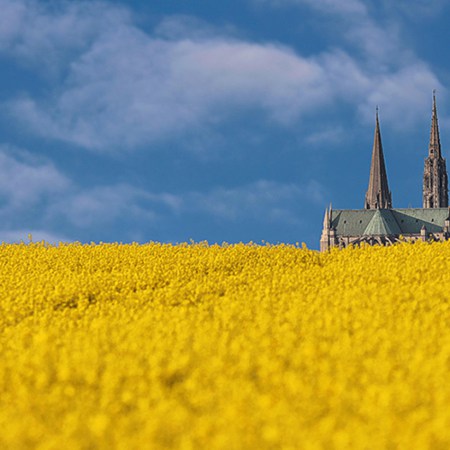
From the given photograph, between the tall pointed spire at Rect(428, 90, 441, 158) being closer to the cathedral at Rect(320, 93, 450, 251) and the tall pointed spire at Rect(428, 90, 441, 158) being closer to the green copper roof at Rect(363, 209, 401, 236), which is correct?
the cathedral at Rect(320, 93, 450, 251)

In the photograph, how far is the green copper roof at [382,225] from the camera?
115 metres

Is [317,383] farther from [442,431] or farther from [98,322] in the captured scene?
[98,322]

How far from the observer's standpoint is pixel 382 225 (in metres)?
116

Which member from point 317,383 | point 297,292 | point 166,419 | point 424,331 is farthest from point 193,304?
point 166,419

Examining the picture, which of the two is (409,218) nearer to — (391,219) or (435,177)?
(391,219)

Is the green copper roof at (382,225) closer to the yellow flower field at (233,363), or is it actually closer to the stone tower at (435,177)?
the stone tower at (435,177)

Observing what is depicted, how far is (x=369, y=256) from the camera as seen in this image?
1850 centimetres

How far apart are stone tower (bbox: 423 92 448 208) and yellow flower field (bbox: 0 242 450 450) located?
111m

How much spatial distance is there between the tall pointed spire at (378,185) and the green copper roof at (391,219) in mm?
5979

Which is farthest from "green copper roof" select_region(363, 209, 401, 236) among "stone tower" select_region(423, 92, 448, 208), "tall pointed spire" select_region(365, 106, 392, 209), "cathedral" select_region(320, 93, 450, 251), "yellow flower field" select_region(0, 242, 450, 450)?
"yellow flower field" select_region(0, 242, 450, 450)

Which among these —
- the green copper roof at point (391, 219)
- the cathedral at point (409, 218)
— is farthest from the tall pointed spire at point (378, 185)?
the green copper roof at point (391, 219)

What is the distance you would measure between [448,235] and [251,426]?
115787 mm

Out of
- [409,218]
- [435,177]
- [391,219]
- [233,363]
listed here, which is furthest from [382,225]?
[233,363]

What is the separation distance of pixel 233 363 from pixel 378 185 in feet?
408
